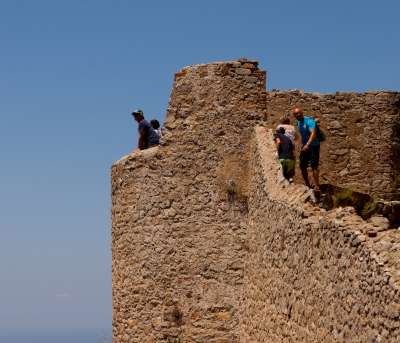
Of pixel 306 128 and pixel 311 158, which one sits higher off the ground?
pixel 306 128

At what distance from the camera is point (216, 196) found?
19.0 metres

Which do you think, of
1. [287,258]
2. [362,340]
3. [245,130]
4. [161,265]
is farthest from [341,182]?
[362,340]

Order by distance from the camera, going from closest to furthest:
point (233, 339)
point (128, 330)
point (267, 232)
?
1. point (267, 232)
2. point (233, 339)
3. point (128, 330)

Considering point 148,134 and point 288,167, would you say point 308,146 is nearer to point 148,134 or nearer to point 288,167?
point 288,167

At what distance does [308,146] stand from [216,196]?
1951 millimetres

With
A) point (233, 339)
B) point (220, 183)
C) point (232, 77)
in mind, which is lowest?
point (233, 339)

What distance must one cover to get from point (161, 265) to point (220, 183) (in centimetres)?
179

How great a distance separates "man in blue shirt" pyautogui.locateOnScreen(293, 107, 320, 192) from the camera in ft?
63.9

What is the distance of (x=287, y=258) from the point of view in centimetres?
1476

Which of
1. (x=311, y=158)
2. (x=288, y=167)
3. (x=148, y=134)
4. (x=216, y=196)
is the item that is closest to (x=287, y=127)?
(x=311, y=158)

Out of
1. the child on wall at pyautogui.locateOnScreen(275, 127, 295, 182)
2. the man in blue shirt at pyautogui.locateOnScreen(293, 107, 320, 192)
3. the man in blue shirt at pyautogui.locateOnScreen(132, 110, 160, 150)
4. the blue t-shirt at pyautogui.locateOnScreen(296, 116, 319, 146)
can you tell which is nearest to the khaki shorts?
the child on wall at pyautogui.locateOnScreen(275, 127, 295, 182)

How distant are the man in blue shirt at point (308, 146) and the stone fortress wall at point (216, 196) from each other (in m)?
0.67

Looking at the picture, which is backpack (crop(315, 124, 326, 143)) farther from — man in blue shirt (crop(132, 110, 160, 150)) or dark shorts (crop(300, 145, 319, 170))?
man in blue shirt (crop(132, 110, 160, 150))

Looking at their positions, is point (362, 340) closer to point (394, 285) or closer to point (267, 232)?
point (394, 285)
